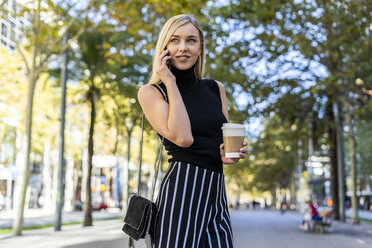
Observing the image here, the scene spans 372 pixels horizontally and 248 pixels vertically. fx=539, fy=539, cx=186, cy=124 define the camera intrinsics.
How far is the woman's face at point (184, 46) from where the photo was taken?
8.10 feet

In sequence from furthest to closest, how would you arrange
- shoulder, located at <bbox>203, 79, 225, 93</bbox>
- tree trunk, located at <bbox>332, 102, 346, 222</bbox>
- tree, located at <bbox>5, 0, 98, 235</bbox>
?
tree trunk, located at <bbox>332, 102, 346, 222</bbox>
tree, located at <bbox>5, 0, 98, 235</bbox>
shoulder, located at <bbox>203, 79, 225, 93</bbox>

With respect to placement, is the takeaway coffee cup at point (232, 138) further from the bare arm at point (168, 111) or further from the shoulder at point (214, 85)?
the shoulder at point (214, 85)

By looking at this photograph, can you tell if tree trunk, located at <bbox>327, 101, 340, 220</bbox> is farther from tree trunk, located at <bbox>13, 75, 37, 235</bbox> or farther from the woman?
the woman

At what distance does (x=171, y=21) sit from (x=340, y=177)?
85.0 ft

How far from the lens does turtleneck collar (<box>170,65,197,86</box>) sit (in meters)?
2.53

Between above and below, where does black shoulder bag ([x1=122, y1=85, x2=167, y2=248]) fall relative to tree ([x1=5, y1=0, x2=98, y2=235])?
below

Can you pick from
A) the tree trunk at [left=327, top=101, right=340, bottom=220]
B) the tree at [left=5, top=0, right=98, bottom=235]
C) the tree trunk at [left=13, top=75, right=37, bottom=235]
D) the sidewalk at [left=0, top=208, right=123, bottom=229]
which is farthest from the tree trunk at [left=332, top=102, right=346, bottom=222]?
the tree trunk at [left=13, top=75, right=37, bottom=235]

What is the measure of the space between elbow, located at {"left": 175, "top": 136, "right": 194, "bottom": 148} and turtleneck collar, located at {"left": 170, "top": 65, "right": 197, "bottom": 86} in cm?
35

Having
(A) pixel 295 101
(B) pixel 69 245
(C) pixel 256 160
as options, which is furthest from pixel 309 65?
(C) pixel 256 160

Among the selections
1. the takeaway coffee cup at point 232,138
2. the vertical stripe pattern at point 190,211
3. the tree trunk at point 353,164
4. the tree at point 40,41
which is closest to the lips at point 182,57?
the takeaway coffee cup at point 232,138

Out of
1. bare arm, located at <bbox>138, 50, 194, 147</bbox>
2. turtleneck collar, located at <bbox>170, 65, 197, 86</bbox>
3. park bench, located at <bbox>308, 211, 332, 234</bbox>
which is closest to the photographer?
bare arm, located at <bbox>138, 50, 194, 147</bbox>

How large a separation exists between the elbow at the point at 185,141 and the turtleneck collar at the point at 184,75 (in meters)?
0.35

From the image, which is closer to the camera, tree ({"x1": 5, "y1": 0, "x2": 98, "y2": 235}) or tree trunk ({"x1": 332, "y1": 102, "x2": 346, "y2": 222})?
tree ({"x1": 5, "y1": 0, "x2": 98, "y2": 235})

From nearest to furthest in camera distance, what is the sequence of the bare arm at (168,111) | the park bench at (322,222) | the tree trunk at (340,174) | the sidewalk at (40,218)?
the bare arm at (168,111)
the park bench at (322,222)
the sidewalk at (40,218)
the tree trunk at (340,174)
